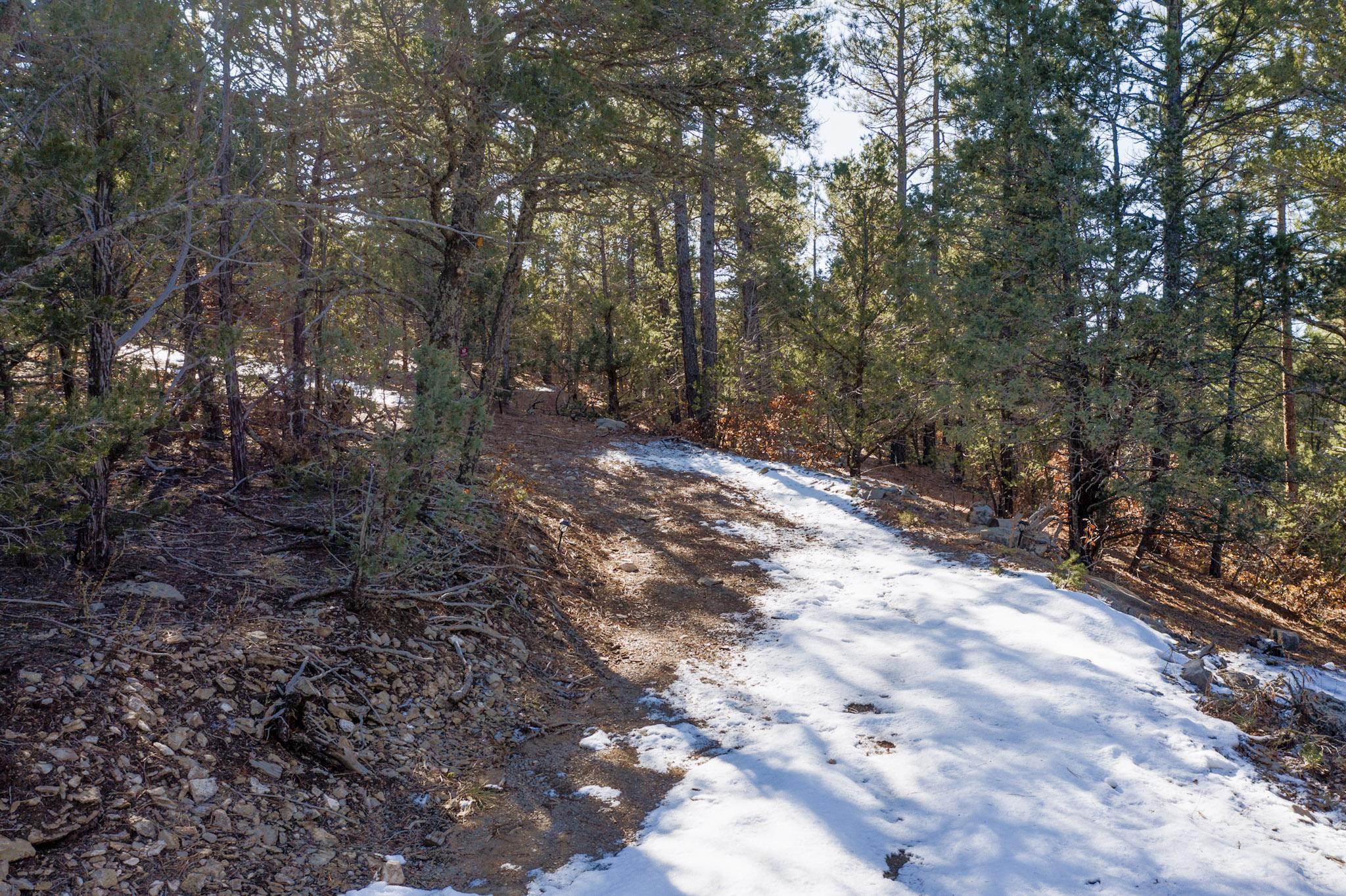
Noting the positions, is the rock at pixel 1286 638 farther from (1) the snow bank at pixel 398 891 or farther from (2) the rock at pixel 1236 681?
(1) the snow bank at pixel 398 891

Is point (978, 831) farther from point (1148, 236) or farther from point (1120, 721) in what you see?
point (1148, 236)

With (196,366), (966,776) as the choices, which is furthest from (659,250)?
(966,776)

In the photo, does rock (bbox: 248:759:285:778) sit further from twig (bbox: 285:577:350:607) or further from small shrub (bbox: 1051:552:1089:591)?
small shrub (bbox: 1051:552:1089:591)

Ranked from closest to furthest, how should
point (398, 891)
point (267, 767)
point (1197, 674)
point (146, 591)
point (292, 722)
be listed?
1. point (398, 891)
2. point (267, 767)
3. point (292, 722)
4. point (146, 591)
5. point (1197, 674)

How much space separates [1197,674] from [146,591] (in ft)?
20.2

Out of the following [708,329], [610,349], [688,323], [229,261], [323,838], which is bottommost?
[323,838]

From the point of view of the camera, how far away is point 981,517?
9867 millimetres

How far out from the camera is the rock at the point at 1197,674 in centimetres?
467

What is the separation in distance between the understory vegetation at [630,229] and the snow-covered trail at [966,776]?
72.6 inches

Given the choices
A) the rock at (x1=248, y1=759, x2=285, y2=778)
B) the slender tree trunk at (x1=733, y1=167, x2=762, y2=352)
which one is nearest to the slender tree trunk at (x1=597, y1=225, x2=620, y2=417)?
the slender tree trunk at (x1=733, y1=167, x2=762, y2=352)

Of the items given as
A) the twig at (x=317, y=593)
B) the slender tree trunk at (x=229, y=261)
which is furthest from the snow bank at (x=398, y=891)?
the slender tree trunk at (x=229, y=261)

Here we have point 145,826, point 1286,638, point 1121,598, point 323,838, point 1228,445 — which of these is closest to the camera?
point 145,826

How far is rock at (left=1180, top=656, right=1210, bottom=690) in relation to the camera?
15.3ft

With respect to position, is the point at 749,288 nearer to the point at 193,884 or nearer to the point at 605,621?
the point at 605,621
